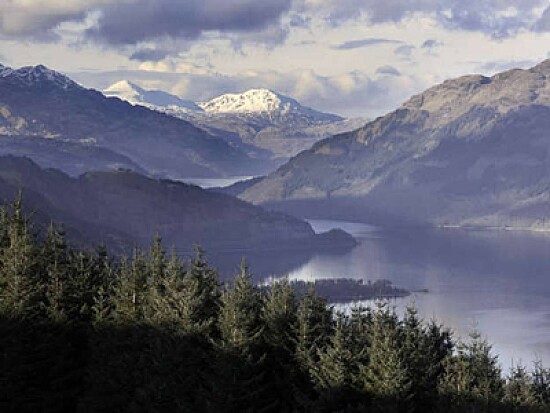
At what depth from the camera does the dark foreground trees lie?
4222 cm

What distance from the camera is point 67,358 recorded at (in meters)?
52.3

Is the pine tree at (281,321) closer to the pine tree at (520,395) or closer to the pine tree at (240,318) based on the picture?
the pine tree at (240,318)

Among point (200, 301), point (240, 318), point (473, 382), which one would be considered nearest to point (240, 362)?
point (240, 318)

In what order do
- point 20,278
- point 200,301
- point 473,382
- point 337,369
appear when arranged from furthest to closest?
point 20,278 → point 200,301 → point 473,382 → point 337,369

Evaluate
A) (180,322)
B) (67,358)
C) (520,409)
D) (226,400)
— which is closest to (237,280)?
(180,322)

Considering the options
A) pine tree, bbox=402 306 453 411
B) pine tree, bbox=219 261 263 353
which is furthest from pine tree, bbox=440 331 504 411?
pine tree, bbox=219 261 263 353

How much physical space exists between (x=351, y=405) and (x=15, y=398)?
17.9 m

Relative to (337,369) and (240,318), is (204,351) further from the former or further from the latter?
(337,369)

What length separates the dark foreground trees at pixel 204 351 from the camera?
42.2 metres

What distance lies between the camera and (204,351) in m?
46.1

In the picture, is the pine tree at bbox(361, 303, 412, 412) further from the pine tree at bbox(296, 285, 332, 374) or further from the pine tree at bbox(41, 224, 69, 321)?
the pine tree at bbox(41, 224, 69, 321)

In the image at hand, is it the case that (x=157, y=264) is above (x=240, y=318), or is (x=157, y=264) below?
above

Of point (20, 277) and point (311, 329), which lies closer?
point (311, 329)

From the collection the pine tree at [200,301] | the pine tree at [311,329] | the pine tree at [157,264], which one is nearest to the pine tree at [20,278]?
the pine tree at [157,264]
